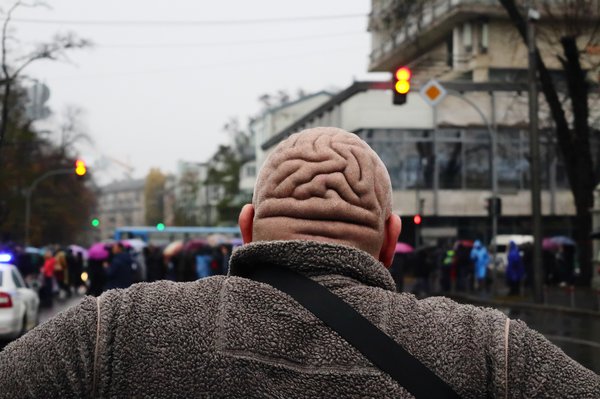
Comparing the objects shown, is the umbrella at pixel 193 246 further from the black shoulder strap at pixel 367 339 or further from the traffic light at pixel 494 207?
the black shoulder strap at pixel 367 339

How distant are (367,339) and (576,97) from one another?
1179 inches

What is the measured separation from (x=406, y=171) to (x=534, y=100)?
90.8 feet

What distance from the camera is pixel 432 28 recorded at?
188 feet

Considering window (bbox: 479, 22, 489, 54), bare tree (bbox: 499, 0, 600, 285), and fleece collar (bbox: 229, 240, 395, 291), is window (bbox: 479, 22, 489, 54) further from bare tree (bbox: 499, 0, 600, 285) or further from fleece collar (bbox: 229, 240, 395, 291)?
fleece collar (bbox: 229, 240, 395, 291)

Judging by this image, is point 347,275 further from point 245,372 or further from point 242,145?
point 242,145

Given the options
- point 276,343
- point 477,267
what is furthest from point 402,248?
point 276,343

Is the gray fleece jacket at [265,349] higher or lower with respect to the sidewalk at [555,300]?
higher

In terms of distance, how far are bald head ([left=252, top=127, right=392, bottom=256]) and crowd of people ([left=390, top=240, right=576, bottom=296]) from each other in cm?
2514

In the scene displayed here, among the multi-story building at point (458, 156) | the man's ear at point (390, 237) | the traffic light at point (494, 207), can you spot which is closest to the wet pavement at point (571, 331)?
the traffic light at point (494, 207)

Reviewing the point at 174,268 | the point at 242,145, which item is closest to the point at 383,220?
the point at 174,268

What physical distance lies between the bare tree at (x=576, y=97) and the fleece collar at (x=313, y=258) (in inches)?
1089

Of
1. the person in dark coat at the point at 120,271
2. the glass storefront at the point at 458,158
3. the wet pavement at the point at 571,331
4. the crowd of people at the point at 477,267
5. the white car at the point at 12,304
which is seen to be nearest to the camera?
the wet pavement at the point at 571,331

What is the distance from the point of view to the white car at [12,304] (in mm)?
15188

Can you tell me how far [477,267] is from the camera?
34406mm
